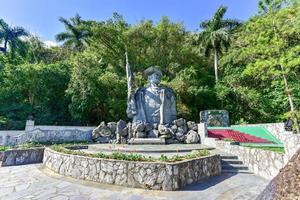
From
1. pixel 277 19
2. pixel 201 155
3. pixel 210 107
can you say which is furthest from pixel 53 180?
pixel 210 107

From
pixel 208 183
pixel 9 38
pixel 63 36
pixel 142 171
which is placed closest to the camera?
pixel 142 171

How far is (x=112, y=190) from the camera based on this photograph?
19.7 ft

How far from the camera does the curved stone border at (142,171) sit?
20.1ft

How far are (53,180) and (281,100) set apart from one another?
19.6m

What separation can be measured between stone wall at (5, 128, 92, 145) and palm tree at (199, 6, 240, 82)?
55.7 ft

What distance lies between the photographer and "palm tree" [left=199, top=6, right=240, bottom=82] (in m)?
26.4

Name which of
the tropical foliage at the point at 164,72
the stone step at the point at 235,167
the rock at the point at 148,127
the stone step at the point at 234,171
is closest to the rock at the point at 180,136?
the rock at the point at 148,127

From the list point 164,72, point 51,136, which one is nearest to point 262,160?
point 51,136

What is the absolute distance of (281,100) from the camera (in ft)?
65.9

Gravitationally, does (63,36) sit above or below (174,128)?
above

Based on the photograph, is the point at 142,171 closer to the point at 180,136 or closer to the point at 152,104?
the point at 180,136

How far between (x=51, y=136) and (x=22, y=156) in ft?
18.5

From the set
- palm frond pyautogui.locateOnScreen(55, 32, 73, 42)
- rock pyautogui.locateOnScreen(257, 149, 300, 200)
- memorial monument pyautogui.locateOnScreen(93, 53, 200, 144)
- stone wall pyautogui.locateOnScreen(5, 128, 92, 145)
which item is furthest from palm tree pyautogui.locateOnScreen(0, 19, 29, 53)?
rock pyautogui.locateOnScreen(257, 149, 300, 200)

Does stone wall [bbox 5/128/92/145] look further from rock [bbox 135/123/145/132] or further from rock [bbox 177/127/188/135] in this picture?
rock [bbox 177/127/188/135]
